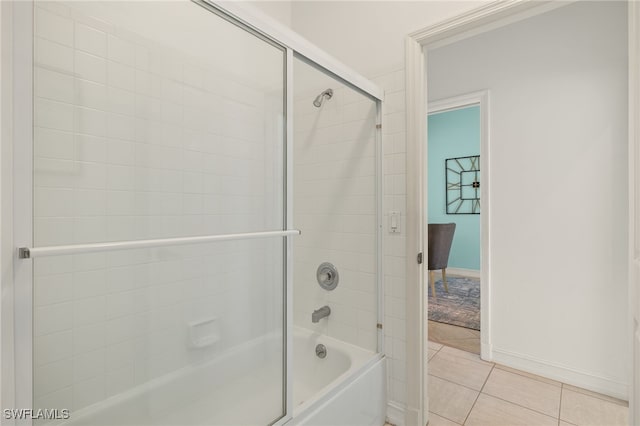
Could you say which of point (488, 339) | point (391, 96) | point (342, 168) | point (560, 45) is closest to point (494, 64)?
point (560, 45)

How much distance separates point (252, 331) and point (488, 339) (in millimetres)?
1966

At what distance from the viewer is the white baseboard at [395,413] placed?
1.67 m

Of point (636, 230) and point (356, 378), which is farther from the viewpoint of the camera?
point (356, 378)

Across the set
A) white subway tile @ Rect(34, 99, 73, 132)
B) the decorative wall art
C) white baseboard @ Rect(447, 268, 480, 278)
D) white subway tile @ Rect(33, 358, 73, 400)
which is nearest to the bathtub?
white subway tile @ Rect(33, 358, 73, 400)

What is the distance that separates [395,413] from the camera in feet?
5.55

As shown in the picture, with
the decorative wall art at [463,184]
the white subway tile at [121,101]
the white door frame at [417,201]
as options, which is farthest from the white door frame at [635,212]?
the decorative wall art at [463,184]

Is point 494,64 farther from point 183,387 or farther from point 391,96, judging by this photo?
point 183,387

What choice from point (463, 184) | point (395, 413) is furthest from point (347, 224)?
point (463, 184)

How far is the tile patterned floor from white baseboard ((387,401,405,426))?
0.19 metres

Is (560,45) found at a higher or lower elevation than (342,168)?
higher

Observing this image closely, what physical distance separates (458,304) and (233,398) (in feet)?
10.1

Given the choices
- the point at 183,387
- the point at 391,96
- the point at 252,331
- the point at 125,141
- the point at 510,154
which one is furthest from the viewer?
the point at 510,154

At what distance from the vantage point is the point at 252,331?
4.14ft

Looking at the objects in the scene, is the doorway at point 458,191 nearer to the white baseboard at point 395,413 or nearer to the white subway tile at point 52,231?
the white baseboard at point 395,413
